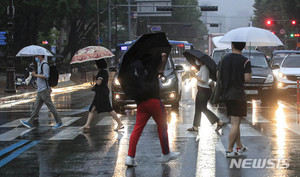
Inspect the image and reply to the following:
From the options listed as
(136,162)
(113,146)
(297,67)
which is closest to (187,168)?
(136,162)

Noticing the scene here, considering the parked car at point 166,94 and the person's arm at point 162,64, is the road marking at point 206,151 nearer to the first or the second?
the person's arm at point 162,64

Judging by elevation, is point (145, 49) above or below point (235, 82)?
above

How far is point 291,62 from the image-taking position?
2122 cm

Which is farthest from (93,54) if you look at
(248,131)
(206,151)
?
(206,151)

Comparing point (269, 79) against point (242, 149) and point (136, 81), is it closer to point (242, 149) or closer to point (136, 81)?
point (242, 149)

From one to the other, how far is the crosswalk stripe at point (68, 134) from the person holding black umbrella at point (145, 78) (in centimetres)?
324

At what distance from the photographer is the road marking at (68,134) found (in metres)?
10.2

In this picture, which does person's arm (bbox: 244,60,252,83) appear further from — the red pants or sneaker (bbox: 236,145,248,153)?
the red pants

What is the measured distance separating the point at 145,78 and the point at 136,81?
148 mm

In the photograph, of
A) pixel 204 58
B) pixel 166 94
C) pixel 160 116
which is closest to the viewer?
pixel 160 116

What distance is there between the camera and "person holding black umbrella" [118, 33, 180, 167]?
7.04m

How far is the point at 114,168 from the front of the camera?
7199 millimetres

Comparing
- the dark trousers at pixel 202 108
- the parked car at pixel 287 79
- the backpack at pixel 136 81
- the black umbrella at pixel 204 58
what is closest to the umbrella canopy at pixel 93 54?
the black umbrella at pixel 204 58

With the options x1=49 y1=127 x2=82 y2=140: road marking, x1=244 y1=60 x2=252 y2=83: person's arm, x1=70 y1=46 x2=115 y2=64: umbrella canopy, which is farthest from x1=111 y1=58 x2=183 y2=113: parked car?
x1=244 y1=60 x2=252 y2=83: person's arm
